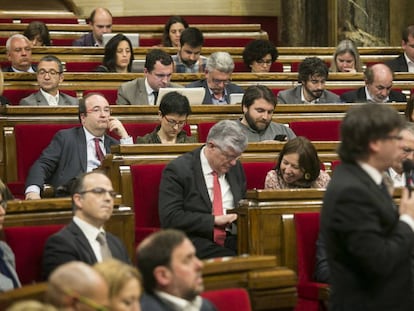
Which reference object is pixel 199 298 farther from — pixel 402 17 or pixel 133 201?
pixel 402 17

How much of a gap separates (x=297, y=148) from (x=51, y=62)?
254 cm

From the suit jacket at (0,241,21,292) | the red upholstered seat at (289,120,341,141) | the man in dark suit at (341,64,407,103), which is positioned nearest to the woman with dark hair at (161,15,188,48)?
the man in dark suit at (341,64,407,103)

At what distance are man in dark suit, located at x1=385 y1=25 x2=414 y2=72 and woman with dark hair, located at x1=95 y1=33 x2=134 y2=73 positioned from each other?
6.94 ft

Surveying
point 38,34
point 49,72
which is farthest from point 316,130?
point 38,34

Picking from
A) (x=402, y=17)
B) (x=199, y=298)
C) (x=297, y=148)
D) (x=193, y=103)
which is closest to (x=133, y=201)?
(x=297, y=148)

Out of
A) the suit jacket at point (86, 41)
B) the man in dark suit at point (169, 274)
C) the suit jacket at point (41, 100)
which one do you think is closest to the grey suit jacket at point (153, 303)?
the man in dark suit at point (169, 274)

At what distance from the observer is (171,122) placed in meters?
6.15

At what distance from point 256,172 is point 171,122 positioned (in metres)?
0.65

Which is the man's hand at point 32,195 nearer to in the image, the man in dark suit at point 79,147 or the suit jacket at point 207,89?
the man in dark suit at point 79,147

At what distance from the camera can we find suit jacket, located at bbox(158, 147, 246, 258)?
5.20 meters

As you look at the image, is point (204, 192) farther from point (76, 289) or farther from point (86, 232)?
point (76, 289)

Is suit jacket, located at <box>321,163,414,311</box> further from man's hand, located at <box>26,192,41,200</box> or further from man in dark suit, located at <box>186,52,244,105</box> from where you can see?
man in dark suit, located at <box>186,52,244,105</box>

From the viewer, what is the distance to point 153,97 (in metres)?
7.62

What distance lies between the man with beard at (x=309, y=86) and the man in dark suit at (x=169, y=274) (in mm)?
4436
